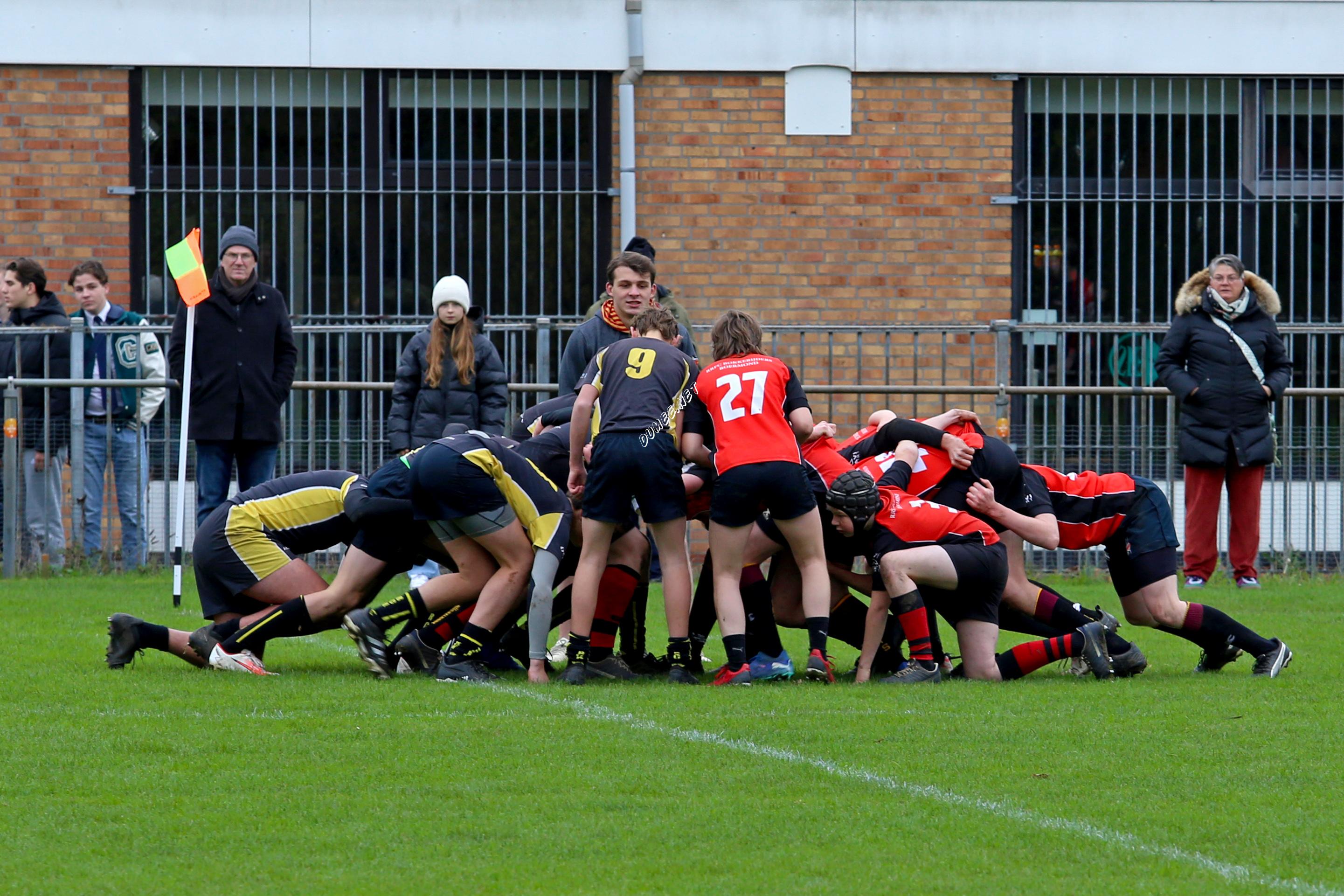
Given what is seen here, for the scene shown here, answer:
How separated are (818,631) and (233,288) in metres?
5.24

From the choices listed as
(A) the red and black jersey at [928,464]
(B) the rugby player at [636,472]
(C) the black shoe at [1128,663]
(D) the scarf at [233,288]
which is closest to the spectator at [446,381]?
(D) the scarf at [233,288]

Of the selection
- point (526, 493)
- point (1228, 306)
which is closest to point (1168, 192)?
point (1228, 306)

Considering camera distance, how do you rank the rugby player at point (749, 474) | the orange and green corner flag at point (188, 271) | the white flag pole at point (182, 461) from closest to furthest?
the rugby player at point (749, 474)
the white flag pole at point (182, 461)
the orange and green corner flag at point (188, 271)

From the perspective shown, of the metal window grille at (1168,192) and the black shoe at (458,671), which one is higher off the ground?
the metal window grille at (1168,192)

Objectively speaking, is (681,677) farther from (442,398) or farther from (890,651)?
(442,398)

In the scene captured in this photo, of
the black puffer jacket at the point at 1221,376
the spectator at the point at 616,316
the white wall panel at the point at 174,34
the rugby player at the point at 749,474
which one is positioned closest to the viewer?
the rugby player at the point at 749,474

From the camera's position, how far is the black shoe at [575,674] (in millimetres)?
7793

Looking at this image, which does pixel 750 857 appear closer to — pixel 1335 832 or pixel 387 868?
pixel 387 868

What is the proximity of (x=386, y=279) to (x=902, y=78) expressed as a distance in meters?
4.60

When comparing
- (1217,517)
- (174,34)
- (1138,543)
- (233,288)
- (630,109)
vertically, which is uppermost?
(174,34)

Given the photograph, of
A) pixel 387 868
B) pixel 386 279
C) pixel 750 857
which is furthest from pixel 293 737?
pixel 386 279

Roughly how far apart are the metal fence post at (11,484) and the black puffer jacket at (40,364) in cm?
12

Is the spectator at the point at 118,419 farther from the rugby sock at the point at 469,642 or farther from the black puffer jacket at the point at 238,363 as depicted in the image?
the rugby sock at the point at 469,642

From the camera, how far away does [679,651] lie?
8.02 metres
